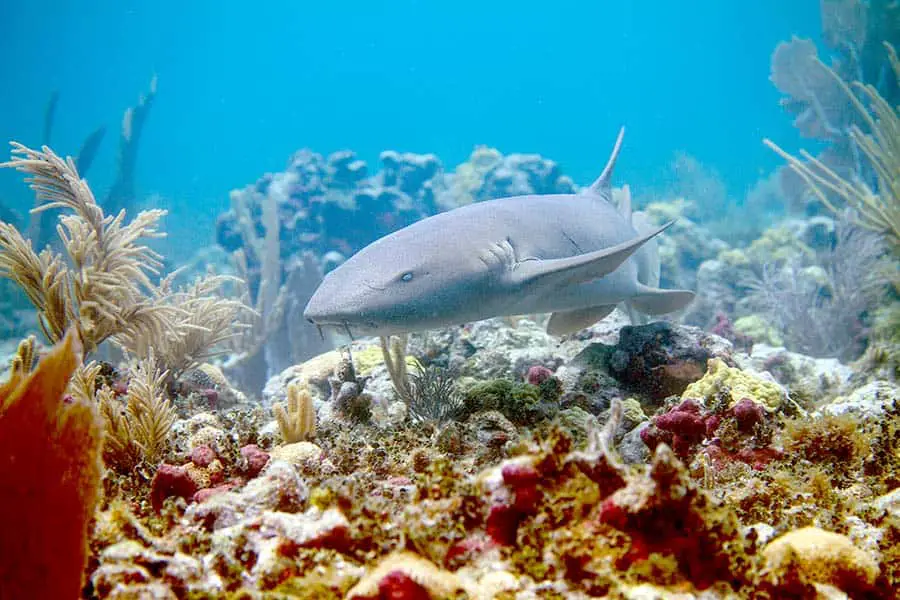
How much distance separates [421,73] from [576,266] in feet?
505

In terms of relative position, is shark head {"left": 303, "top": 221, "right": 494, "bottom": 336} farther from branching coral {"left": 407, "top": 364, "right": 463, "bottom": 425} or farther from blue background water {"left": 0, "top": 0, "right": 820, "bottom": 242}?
blue background water {"left": 0, "top": 0, "right": 820, "bottom": 242}

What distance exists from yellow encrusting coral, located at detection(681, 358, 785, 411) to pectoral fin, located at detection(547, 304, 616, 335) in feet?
5.26

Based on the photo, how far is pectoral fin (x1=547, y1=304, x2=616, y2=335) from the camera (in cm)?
535

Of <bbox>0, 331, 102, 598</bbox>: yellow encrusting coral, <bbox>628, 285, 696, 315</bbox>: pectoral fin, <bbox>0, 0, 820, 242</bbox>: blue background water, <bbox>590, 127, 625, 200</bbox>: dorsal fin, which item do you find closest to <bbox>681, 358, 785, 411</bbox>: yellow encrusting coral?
<bbox>628, 285, 696, 315</bbox>: pectoral fin

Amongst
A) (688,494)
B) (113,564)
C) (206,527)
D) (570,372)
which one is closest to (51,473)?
(113,564)

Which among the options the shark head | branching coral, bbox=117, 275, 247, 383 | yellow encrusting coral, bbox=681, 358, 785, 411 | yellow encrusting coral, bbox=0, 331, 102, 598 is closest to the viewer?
yellow encrusting coral, bbox=0, 331, 102, 598

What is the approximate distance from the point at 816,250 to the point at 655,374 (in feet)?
40.1

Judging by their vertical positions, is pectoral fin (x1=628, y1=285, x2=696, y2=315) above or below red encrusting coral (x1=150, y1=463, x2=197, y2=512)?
above

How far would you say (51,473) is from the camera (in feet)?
4.86

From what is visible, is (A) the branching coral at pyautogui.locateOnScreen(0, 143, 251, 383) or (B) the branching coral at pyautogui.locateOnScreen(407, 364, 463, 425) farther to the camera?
(A) the branching coral at pyautogui.locateOnScreen(0, 143, 251, 383)

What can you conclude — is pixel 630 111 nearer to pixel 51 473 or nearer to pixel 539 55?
pixel 539 55

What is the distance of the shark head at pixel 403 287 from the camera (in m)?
3.36

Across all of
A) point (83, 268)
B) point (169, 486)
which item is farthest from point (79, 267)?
point (169, 486)

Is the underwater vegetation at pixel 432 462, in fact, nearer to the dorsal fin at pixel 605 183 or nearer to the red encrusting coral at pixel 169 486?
the red encrusting coral at pixel 169 486
